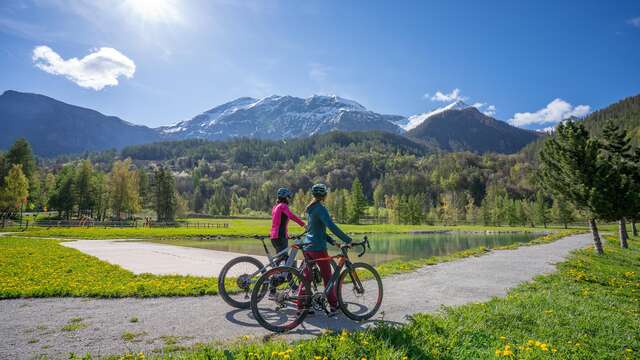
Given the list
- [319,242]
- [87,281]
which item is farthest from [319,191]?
[87,281]

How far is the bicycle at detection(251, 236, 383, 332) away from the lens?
7.36 m

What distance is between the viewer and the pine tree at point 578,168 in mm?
24078

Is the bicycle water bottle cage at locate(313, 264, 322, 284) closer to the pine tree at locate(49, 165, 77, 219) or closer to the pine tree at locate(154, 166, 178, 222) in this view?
the pine tree at locate(154, 166, 178, 222)

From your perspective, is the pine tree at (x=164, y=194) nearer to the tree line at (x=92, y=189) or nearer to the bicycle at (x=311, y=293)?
the tree line at (x=92, y=189)

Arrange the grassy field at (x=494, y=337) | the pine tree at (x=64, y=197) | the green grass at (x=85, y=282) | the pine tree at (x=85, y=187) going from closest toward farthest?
the grassy field at (x=494, y=337) < the green grass at (x=85, y=282) < the pine tree at (x=64, y=197) < the pine tree at (x=85, y=187)

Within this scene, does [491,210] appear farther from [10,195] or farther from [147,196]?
[10,195]

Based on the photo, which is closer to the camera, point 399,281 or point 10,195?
point 399,281

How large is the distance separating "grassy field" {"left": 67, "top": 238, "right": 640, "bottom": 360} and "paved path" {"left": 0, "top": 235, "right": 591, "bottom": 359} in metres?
0.83

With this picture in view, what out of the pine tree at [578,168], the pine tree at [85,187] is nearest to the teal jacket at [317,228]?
the pine tree at [578,168]

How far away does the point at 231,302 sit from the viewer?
8844mm

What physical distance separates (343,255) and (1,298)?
9780 mm

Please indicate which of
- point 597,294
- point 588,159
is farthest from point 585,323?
point 588,159

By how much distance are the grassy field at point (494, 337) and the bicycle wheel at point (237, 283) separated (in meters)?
2.62

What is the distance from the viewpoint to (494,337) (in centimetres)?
671
